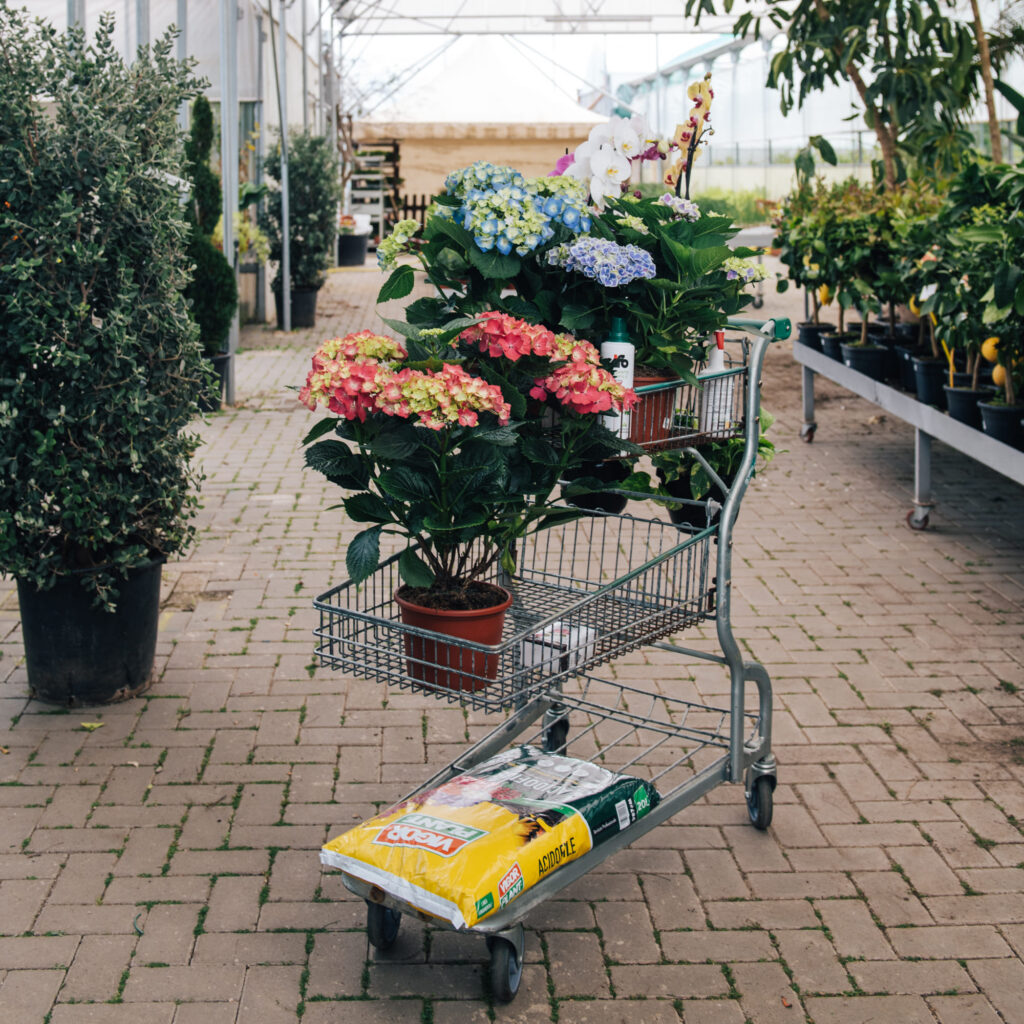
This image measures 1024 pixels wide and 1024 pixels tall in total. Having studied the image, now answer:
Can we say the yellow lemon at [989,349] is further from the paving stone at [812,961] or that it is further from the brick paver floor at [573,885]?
the paving stone at [812,961]

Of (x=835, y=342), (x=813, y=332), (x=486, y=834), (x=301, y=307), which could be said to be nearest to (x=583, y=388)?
(x=486, y=834)

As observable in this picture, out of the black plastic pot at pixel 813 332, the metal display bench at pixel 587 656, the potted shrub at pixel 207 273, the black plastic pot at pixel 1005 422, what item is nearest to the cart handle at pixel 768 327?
the metal display bench at pixel 587 656

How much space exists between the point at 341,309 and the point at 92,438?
34.0 ft

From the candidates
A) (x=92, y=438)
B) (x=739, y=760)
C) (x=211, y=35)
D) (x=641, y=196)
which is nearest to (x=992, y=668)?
(x=739, y=760)

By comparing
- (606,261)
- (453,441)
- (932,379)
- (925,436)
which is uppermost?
(606,261)

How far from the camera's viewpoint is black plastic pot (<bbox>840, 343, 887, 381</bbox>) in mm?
7359

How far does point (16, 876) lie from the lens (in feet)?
10.4

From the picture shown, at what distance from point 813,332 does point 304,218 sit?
236 inches

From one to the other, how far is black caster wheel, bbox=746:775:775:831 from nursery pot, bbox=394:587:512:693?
1079 mm

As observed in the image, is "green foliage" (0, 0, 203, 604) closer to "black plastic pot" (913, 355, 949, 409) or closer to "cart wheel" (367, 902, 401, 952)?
"cart wheel" (367, 902, 401, 952)

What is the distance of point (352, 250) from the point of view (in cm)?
1836

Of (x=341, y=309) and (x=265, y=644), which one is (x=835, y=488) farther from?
(x=341, y=309)

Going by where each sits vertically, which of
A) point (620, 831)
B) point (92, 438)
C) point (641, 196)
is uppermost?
point (641, 196)

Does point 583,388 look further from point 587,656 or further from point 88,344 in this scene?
point 88,344
